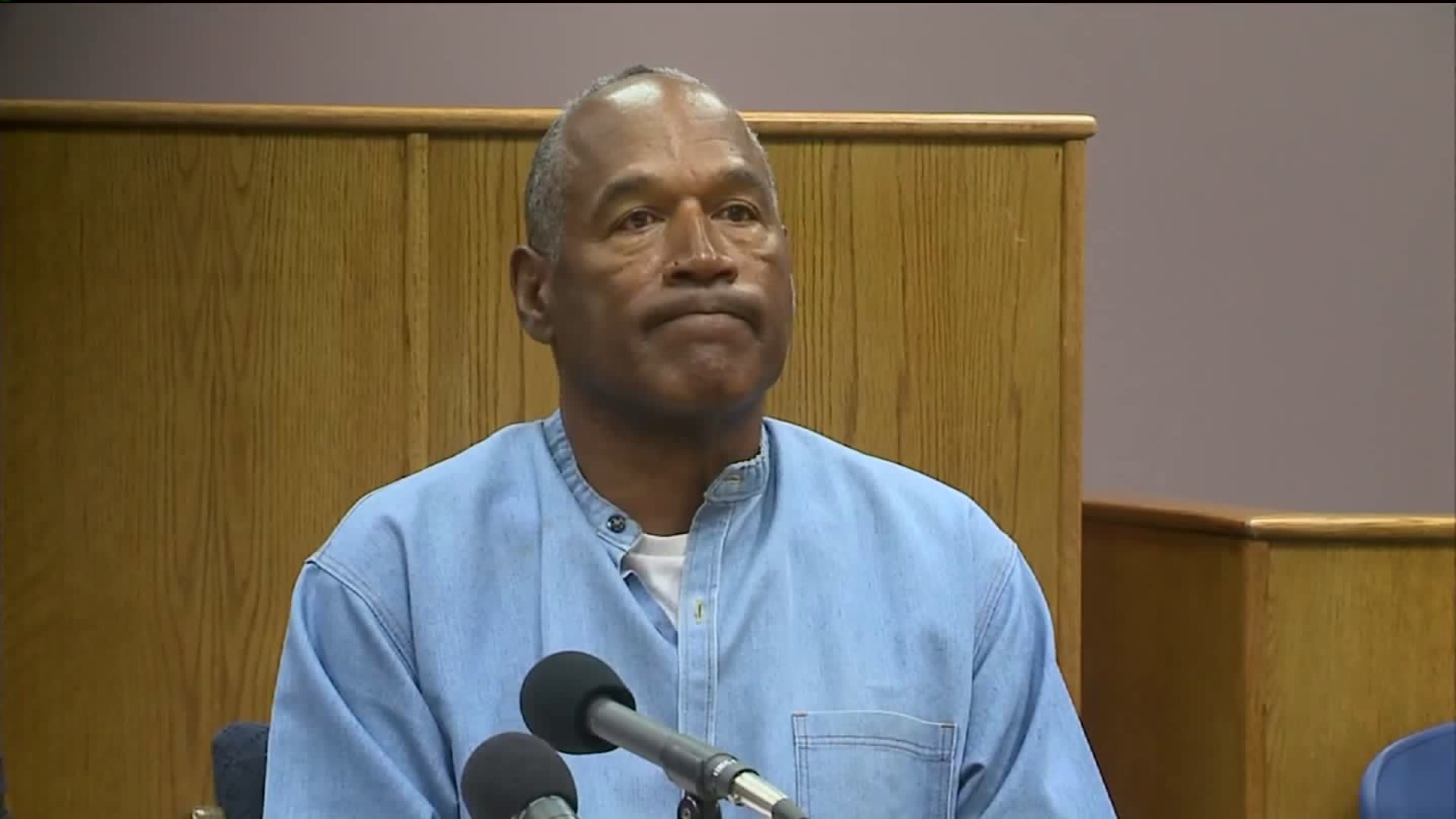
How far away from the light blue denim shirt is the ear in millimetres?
124

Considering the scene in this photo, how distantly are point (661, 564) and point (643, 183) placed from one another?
346 mm

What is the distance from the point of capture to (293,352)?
2383mm

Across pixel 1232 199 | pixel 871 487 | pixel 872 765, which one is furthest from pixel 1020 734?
pixel 1232 199

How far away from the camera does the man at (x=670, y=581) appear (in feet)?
4.92

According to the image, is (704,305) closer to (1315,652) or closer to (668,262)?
(668,262)

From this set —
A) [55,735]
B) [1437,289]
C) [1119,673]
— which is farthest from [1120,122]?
[55,735]

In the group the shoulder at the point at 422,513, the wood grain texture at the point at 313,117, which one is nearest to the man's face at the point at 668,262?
the shoulder at the point at 422,513

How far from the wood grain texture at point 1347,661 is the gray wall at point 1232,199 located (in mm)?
1357

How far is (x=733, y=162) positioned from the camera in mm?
1601

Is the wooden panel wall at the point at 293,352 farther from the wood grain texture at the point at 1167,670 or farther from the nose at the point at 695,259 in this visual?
the nose at the point at 695,259

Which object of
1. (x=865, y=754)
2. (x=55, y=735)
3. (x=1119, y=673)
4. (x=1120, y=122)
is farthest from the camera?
(x=1120, y=122)

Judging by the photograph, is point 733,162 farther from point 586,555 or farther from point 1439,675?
point 1439,675

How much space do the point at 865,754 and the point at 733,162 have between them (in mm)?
543

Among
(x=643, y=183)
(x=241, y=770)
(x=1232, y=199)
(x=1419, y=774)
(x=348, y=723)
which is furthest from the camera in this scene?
(x=1232, y=199)
